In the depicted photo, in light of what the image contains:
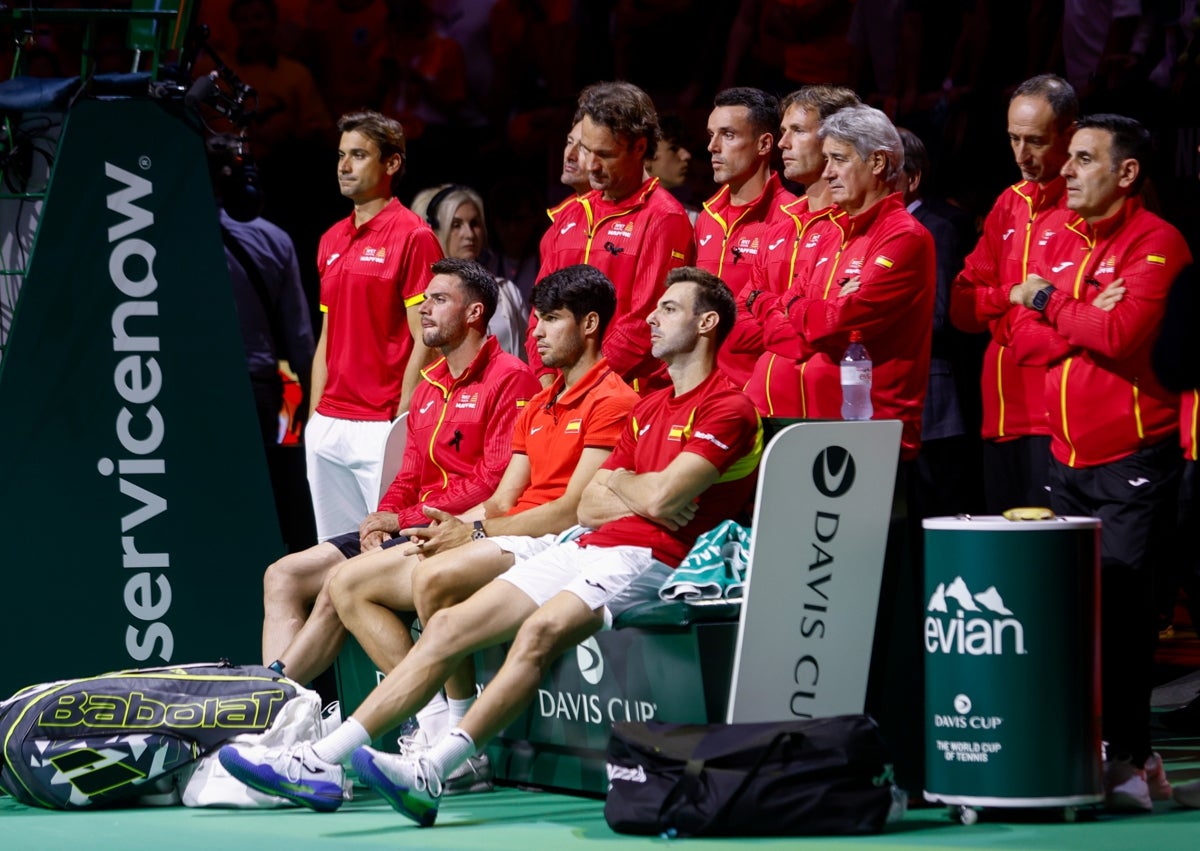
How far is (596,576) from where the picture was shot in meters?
5.02

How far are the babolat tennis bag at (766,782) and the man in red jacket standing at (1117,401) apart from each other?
0.75 metres

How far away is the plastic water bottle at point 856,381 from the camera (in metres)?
5.12

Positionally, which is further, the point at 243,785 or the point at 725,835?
the point at 243,785

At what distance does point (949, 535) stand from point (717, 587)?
65 cm

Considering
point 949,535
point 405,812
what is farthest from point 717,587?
point 405,812

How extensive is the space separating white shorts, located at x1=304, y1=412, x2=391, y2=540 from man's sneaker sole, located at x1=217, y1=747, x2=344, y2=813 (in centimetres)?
193

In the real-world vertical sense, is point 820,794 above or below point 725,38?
below

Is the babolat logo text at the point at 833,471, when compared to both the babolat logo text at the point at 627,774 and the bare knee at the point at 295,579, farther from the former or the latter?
the bare knee at the point at 295,579

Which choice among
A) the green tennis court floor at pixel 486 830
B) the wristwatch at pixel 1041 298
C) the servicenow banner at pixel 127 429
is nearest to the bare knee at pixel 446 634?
the green tennis court floor at pixel 486 830

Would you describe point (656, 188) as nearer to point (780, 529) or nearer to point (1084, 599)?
point (780, 529)

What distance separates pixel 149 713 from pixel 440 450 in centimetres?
141

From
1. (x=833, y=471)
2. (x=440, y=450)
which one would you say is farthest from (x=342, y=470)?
(x=833, y=471)

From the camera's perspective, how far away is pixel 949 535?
465 centimetres

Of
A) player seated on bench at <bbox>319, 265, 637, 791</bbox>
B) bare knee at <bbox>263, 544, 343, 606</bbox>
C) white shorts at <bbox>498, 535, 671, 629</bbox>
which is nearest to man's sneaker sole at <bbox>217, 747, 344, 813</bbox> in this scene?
player seated on bench at <bbox>319, 265, 637, 791</bbox>
